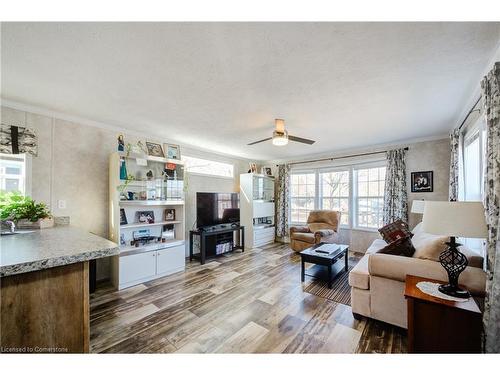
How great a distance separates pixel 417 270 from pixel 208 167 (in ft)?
13.4

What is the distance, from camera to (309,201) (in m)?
5.66

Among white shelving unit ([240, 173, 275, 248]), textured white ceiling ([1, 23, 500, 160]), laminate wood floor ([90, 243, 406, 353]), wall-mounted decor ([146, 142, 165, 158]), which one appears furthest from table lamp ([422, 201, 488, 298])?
white shelving unit ([240, 173, 275, 248])

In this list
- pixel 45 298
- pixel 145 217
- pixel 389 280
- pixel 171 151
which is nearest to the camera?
pixel 45 298

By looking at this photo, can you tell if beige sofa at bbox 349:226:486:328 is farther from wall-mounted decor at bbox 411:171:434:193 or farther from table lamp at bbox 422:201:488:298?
wall-mounted decor at bbox 411:171:434:193

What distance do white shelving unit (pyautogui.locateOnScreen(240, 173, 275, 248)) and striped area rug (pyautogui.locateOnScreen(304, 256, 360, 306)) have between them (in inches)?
89.7

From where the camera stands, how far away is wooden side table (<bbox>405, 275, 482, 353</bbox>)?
138 cm

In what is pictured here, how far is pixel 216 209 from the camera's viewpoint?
4.53 m

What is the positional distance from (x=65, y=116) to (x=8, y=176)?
0.98 metres

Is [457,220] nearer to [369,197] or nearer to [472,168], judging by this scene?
[472,168]

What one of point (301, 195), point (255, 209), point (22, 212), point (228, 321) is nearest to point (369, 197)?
point (301, 195)

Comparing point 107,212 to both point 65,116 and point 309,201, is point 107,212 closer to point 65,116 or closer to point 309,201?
point 65,116

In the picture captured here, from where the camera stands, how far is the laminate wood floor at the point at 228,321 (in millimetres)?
1779
